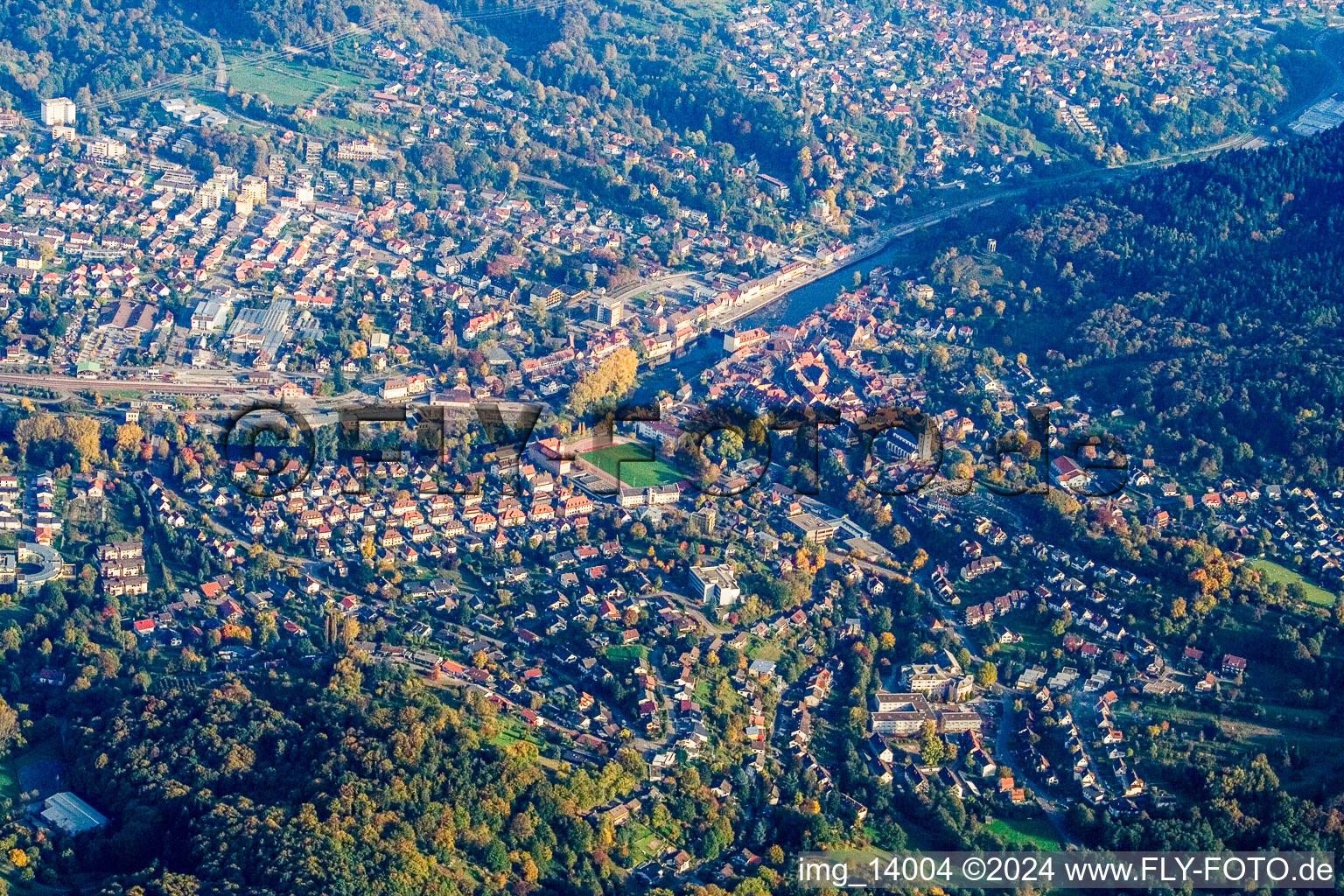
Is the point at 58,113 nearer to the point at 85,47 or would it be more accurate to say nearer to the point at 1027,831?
the point at 85,47

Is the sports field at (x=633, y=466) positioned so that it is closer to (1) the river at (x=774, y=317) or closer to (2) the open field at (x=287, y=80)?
(1) the river at (x=774, y=317)

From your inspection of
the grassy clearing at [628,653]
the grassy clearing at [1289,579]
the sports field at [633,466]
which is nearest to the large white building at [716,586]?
the grassy clearing at [628,653]

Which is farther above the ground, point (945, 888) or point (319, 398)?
point (319, 398)

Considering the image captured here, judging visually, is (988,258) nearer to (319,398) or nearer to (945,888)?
(319,398)

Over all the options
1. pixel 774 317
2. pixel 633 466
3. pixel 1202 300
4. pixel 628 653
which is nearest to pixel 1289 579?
pixel 1202 300

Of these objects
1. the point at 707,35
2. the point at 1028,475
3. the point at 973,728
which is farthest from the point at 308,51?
the point at 973,728

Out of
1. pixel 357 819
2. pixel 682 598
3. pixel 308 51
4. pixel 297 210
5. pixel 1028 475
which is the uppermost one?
pixel 308 51

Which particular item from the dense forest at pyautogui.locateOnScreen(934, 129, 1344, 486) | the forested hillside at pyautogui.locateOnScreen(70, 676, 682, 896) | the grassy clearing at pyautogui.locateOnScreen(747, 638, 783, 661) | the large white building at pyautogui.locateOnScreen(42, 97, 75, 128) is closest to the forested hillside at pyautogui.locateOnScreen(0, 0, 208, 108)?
the large white building at pyautogui.locateOnScreen(42, 97, 75, 128)

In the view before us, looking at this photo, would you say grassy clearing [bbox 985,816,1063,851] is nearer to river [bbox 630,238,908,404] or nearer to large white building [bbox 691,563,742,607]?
large white building [bbox 691,563,742,607]
